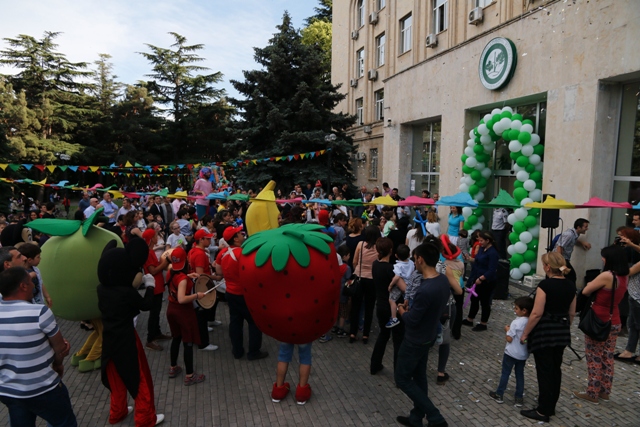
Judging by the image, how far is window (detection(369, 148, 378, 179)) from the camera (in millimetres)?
23547

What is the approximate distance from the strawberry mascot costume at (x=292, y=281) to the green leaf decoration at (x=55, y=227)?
226 centimetres

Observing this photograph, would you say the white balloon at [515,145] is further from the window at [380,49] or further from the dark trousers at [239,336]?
the window at [380,49]

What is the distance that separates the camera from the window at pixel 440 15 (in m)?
15.3

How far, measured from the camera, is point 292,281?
12.2ft

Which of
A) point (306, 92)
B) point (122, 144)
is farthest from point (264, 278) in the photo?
point (122, 144)

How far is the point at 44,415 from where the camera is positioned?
3.21 meters

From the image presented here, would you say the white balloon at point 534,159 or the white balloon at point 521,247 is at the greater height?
the white balloon at point 534,159

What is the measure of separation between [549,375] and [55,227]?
18.3 feet

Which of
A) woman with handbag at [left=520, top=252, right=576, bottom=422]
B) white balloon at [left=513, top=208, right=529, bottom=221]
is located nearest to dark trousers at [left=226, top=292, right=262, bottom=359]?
woman with handbag at [left=520, top=252, right=576, bottom=422]

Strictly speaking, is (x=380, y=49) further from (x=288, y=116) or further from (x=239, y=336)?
(x=239, y=336)

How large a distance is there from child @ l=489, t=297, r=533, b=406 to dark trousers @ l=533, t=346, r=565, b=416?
191mm

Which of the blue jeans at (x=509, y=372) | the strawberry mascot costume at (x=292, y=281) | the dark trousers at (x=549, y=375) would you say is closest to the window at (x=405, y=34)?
the blue jeans at (x=509, y=372)

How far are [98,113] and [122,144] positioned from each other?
3.24m

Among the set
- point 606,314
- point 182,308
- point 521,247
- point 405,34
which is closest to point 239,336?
point 182,308
